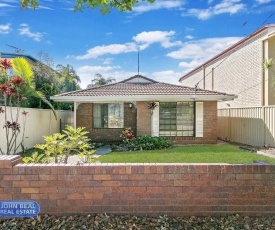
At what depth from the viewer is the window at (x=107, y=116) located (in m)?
17.1

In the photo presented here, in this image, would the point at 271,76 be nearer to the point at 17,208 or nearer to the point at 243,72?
the point at 243,72

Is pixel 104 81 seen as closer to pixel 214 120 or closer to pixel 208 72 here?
pixel 208 72

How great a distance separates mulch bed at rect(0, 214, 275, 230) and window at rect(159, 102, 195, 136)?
12.0 meters

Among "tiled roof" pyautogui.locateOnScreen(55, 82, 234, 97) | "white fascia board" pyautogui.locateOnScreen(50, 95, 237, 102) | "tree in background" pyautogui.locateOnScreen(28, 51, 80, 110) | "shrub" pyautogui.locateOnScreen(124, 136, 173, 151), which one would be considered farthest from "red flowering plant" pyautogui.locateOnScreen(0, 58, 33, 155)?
"shrub" pyautogui.locateOnScreen(124, 136, 173, 151)

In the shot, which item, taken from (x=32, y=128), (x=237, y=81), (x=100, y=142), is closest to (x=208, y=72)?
(x=237, y=81)

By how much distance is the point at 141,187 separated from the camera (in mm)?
4070

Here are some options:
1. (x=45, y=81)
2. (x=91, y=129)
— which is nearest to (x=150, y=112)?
(x=91, y=129)

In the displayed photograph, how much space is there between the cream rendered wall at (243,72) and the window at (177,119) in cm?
461

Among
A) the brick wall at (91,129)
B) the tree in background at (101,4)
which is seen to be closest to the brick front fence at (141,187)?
the tree in background at (101,4)

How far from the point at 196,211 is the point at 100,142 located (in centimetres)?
1311

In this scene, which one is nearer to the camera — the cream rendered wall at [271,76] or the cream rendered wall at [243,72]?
the cream rendered wall at [271,76]

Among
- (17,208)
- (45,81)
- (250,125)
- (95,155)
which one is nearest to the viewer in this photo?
(17,208)

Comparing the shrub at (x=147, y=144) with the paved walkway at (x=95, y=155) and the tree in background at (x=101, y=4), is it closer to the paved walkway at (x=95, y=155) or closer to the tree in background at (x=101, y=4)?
the paved walkway at (x=95, y=155)

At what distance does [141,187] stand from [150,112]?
11.8m
